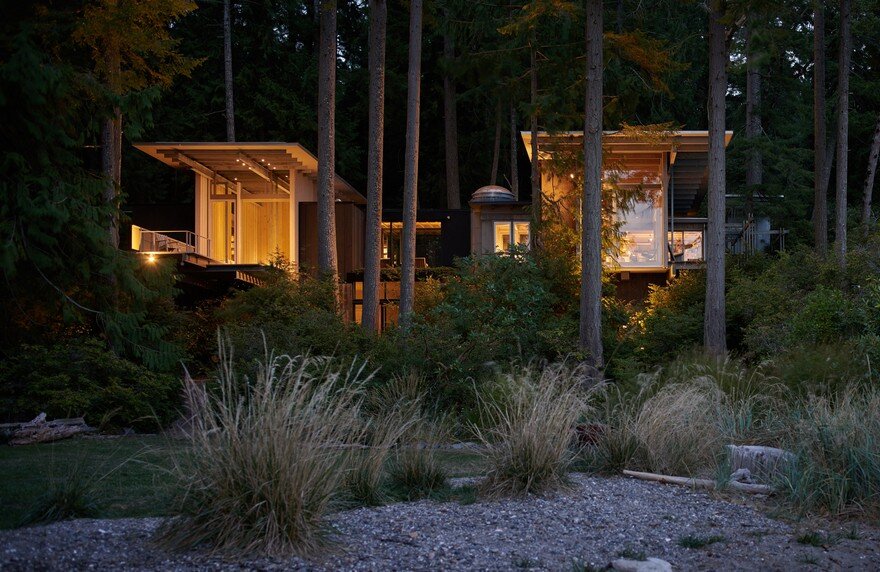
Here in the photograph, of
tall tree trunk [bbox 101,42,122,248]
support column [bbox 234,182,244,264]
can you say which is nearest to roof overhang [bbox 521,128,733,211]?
support column [bbox 234,182,244,264]

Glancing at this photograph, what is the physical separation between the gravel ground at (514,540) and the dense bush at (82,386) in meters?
7.54

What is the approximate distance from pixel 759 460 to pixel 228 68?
24720 mm

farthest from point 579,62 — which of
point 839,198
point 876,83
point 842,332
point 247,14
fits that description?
point 247,14

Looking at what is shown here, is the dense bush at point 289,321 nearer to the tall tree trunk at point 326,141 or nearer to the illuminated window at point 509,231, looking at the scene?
the tall tree trunk at point 326,141

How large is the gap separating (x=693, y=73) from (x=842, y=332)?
18598mm

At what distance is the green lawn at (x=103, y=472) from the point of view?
7.00 meters

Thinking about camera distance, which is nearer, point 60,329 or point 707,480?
point 707,480

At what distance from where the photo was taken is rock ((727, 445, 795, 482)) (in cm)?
825

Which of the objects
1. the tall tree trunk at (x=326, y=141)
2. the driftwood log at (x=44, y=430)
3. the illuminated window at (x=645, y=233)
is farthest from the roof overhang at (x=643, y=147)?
the driftwood log at (x=44, y=430)

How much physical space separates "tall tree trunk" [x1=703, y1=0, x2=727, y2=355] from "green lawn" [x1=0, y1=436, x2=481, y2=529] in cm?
852

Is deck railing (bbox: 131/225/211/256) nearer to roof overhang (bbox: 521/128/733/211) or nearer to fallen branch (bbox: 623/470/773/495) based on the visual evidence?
roof overhang (bbox: 521/128/733/211)

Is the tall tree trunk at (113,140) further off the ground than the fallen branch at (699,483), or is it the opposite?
the tall tree trunk at (113,140)

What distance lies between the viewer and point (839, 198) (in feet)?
70.5

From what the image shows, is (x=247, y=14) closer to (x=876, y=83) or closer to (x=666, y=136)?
(x=666, y=136)
